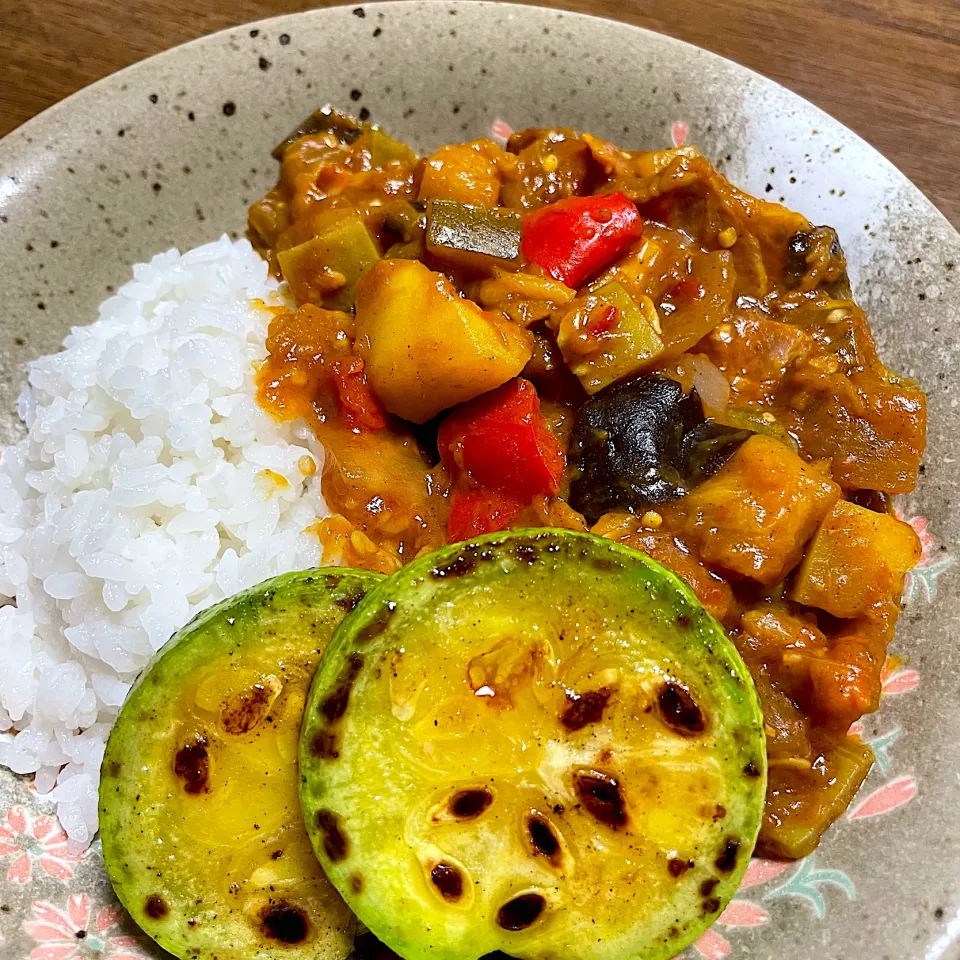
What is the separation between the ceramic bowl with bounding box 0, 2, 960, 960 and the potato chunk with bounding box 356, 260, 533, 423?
114cm

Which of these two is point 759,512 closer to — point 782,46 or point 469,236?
point 469,236

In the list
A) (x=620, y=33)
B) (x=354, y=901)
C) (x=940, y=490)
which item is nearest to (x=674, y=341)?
(x=940, y=490)

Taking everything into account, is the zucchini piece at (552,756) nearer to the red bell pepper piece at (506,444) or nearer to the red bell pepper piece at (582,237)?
the red bell pepper piece at (506,444)

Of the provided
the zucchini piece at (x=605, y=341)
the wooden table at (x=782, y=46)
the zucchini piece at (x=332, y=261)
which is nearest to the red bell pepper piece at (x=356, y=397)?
the zucchini piece at (x=332, y=261)

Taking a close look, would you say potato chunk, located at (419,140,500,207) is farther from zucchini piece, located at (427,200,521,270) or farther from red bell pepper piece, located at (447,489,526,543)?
red bell pepper piece, located at (447,489,526,543)

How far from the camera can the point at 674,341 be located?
3.01m

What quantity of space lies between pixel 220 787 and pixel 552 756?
93cm

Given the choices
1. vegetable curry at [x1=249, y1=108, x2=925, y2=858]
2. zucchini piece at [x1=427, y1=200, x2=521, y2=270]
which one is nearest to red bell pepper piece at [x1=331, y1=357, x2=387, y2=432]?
vegetable curry at [x1=249, y1=108, x2=925, y2=858]

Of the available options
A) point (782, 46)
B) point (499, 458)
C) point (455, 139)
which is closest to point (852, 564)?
point (499, 458)

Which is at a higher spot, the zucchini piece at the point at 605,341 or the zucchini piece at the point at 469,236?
the zucchini piece at the point at 469,236

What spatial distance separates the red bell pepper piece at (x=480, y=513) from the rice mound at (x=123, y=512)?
1.74 feet

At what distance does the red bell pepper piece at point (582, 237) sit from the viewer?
3.09m

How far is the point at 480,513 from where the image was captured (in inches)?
113

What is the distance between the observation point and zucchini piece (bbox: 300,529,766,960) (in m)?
2.09
